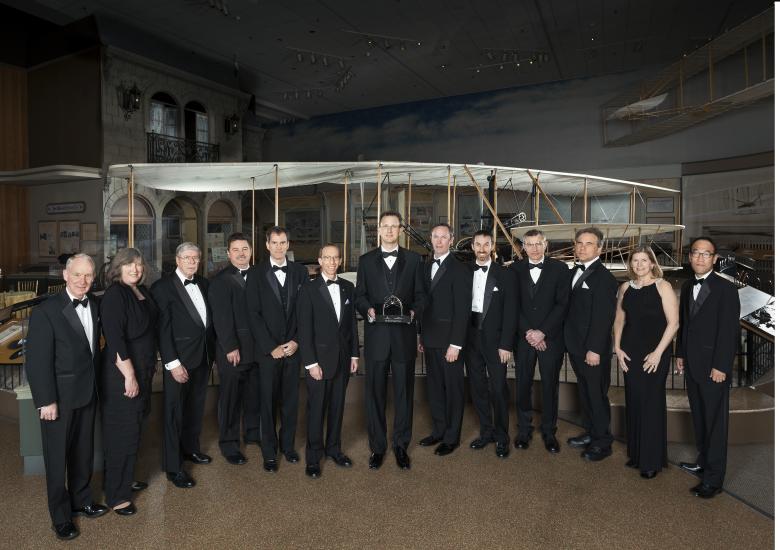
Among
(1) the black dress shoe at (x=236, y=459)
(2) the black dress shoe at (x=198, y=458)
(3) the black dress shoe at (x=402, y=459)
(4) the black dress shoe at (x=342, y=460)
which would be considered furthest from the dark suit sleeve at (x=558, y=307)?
(2) the black dress shoe at (x=198, y=458)

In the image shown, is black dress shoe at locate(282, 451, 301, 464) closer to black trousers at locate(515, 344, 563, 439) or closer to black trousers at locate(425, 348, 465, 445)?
black trousers at locate(425, 348, 465, 445)

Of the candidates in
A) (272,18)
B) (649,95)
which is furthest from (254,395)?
(649,95)

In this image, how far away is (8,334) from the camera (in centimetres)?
472

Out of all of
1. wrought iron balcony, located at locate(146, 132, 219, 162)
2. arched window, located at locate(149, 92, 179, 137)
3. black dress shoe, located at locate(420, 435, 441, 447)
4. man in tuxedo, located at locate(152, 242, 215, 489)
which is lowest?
black dress shoe, located at locate(420, 435, 441, 447)

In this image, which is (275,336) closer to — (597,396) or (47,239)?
(597,396)

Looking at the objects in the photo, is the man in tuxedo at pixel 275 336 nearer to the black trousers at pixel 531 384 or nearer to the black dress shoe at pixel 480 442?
A: the black dress shoe at pixel 480 442

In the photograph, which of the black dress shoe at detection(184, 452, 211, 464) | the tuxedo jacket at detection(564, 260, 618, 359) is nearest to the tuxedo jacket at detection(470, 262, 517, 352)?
the tuxedo jacket at detection(564, 260, 618, 359)

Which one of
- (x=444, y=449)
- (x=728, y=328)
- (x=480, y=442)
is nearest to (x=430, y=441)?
(x=444, y=449)

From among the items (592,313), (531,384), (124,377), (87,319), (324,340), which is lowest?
(531,384)

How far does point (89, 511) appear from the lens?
2.61m

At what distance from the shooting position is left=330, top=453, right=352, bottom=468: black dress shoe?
3.26 m

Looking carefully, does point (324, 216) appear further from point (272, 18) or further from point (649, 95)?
point (649, 95)

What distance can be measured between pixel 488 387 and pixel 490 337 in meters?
0.43

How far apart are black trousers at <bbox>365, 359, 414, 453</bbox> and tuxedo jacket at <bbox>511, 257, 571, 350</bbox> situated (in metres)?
0.94
